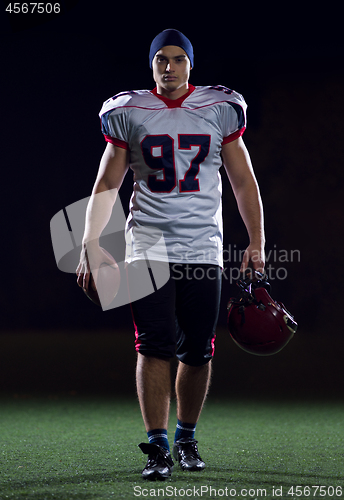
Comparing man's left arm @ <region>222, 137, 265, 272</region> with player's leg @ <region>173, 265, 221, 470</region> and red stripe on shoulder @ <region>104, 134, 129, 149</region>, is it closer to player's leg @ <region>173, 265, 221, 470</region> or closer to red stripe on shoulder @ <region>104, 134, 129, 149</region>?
player's leg @ <region>173, 265, 221, 470</region>

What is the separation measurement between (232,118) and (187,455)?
92 centimetres

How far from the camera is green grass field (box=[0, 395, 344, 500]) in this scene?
1237 millimetres

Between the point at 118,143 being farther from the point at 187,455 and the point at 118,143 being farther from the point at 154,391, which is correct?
the point at 187,455

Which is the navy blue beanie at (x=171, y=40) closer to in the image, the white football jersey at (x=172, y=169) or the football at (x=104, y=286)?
the white football jersey at (x=172, y=169)

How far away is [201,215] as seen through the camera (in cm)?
146

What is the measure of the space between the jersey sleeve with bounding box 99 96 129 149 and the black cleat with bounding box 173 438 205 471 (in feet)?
2.70

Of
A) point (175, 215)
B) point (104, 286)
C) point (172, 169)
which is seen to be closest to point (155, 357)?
point (104, 286)

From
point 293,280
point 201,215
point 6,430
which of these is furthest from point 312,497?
point 293,280

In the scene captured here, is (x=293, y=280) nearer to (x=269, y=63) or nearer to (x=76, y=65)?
(x=269, y=63)

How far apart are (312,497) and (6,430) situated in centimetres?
130

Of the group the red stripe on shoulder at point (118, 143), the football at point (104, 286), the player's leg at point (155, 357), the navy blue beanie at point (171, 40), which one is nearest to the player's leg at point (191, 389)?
the player's leg at point (155, 357)

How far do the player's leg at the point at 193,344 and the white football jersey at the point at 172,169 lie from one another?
62mm

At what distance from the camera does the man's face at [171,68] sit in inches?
58.9

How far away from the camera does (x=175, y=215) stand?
144cm
